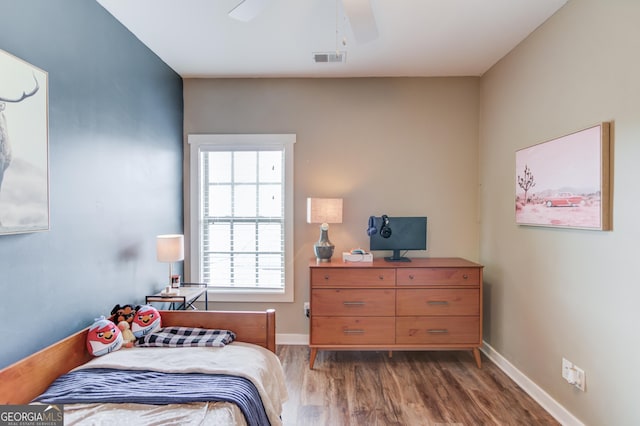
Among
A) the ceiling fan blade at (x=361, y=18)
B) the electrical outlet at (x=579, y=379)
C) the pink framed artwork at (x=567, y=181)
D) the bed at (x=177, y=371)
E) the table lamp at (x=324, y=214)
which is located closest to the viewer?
the bed at (x=177, y=371)

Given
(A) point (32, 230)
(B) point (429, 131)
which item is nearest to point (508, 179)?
(B) point (429, 131)

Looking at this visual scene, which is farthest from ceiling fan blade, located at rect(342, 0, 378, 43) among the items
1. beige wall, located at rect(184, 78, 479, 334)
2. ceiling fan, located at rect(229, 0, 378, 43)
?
beige wall, located at rect(184, 78, 479, 334)

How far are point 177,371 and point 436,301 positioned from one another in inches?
80.3

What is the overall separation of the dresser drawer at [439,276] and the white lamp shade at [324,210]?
29.9 inches

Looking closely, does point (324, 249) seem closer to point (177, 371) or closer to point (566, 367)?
point (177, 371)

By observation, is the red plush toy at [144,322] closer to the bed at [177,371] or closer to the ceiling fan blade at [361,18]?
the bed at [177,371]

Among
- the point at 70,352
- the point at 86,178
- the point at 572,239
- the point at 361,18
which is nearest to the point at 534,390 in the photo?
the point at 572,239

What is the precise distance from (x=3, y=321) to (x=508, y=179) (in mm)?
Result: 3392

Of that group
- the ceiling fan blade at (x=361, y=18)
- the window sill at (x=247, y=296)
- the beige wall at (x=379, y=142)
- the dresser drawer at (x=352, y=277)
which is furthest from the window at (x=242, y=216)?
the ceiling fan blade at (x=361, y=18)

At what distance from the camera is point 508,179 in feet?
8.82

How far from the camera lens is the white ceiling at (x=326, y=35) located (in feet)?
6.87

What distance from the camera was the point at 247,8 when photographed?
1.59m

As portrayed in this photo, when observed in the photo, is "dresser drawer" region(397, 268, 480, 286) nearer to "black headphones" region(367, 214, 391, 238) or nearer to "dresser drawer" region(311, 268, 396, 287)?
"dresser drawer" region(311, 268, 396, 287)

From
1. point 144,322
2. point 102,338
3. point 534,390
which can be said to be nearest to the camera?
point 102,338
